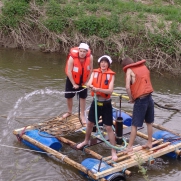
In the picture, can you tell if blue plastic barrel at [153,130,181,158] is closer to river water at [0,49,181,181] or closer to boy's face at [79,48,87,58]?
river water at [0,49,181,181]

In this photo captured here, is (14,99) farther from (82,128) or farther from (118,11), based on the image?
(118,11)

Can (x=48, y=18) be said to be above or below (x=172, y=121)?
above

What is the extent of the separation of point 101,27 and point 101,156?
7739 millimetres

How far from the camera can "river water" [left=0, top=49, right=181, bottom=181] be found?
7046 millimetres

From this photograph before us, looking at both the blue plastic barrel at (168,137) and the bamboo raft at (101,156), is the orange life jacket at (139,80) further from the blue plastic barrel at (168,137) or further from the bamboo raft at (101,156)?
the blue plastic barrel at (168,137)

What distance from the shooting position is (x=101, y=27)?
1409 cm

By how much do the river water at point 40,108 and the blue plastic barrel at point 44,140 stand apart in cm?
13

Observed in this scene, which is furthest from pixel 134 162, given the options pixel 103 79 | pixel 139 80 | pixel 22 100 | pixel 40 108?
pixel 22 100

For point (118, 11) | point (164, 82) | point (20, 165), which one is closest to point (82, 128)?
point (20, 165)

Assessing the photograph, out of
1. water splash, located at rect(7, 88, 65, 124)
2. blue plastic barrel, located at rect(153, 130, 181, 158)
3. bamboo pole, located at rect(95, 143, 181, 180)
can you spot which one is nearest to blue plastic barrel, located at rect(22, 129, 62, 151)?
water splash, located at rect(7, 88, 65, 124)

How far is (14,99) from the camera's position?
10094 millimetres

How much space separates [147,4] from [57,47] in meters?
4.23

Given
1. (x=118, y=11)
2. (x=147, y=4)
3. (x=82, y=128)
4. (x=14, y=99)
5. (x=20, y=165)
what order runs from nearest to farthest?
(x=20, y=165), (x=82, y=128), (x=14, y=99), (x=118, y=11), (x=147, y=4)

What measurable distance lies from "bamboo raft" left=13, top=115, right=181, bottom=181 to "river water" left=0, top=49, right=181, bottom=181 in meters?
0.23
